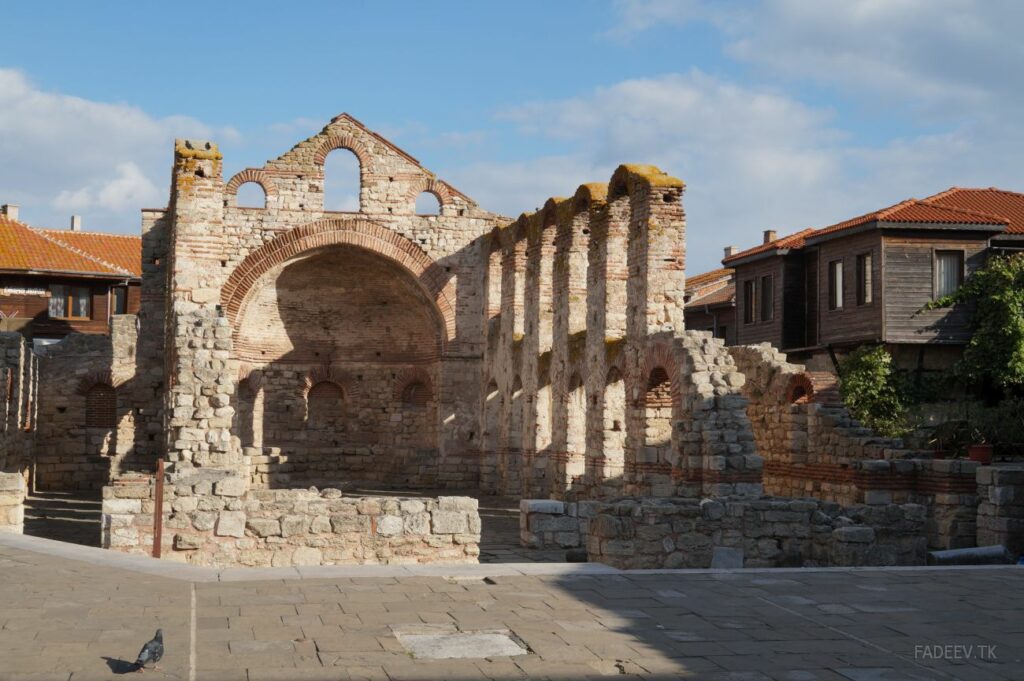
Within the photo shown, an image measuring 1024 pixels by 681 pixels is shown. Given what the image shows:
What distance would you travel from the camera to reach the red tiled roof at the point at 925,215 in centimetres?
2648

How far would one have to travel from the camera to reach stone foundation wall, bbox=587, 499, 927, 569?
39.3ft

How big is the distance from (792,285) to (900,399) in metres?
5.42

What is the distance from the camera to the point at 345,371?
28625mm

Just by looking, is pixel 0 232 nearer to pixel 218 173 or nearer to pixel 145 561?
pixel 218 173

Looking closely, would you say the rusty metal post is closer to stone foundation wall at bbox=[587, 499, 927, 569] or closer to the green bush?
stone foundation wall at bbox=[587, 499, 927, 569]

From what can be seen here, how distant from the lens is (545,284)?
2408 centimetres

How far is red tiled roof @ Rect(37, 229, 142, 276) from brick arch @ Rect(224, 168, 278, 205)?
16.8 m

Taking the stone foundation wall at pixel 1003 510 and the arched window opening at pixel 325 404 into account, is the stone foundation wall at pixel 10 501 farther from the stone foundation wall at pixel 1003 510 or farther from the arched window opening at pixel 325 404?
the arched window opening at pixel 325 404

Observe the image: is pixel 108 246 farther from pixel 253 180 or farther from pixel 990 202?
pixel 990 202

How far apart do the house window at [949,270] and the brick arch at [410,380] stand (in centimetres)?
1238

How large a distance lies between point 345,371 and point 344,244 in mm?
3696

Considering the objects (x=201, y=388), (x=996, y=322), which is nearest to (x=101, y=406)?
(x=201, y=388)

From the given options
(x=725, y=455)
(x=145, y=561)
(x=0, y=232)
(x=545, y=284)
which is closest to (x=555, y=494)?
(x=545, y=284)

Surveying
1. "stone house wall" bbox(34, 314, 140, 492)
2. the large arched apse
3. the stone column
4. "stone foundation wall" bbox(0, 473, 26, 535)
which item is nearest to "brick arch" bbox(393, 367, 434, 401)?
the large arched apse
